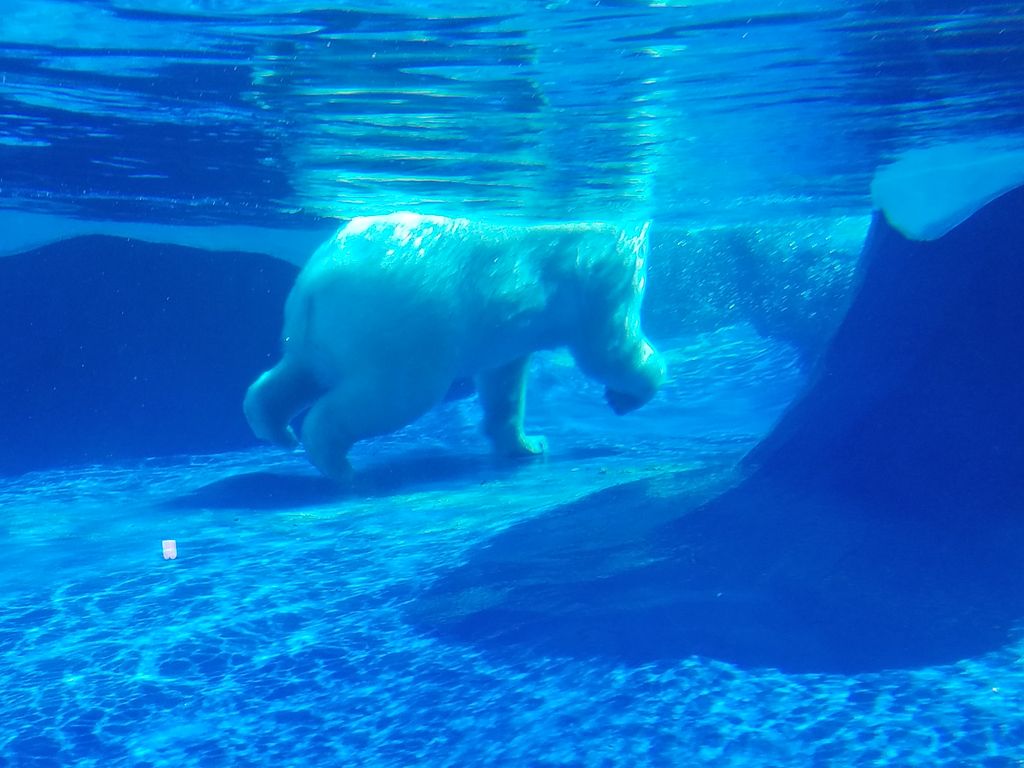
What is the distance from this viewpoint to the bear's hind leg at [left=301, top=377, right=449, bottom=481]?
19.7ft

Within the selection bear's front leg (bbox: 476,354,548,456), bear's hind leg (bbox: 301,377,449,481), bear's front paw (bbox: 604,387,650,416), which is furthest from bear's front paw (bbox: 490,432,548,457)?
bear's hind leg (bbox: 301,377,449,481)

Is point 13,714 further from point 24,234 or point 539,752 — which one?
point 24,234

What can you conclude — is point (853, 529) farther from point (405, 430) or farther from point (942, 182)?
point (405, 430)

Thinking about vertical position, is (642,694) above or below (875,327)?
below

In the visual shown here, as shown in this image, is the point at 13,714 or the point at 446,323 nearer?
the point at 13,714

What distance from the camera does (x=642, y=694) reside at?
3.04 metres

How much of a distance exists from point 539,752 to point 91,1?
13.2 ft

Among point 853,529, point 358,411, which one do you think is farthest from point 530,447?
point 853,529

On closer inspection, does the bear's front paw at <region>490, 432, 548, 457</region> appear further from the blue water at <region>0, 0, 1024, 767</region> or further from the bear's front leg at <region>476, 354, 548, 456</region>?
the blue water at <region>0, 0, 1024, 767</region>

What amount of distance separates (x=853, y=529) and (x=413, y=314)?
3.25m

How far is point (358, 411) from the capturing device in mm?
6047

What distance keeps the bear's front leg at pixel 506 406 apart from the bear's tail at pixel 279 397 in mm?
1890

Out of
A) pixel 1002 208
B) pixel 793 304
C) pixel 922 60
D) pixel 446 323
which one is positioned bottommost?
pixel 793 304

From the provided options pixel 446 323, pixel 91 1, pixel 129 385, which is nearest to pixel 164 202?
pixel 129 385
